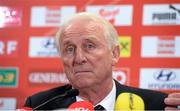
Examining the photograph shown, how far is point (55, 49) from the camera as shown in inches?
99.3

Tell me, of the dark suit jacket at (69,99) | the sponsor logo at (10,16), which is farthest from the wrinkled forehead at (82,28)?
the sponsor logo at (10,16)

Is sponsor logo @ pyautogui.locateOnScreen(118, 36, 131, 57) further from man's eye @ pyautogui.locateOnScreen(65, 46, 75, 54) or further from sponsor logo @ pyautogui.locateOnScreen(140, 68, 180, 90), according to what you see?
man's eye @ pyautogui.locateOnScreen(65, 46, 75, 54)

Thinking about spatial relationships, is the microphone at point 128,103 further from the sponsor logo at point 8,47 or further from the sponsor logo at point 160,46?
the sponsor logo at point 8,47

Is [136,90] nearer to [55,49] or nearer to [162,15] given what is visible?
[162,15]

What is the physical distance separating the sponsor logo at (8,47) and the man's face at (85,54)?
1153 millimetres

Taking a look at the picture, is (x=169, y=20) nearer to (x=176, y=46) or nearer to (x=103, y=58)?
(x=176, y=46)

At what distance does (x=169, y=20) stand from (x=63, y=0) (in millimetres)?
704

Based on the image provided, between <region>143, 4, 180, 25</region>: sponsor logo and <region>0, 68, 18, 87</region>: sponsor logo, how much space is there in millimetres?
921

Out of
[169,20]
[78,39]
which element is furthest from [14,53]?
[78,39]

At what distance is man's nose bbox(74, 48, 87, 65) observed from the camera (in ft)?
4.61

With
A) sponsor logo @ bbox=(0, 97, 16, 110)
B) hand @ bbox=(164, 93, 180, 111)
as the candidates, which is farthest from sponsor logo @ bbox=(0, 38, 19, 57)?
hand @ bbox=(164, 93, 180, 111)

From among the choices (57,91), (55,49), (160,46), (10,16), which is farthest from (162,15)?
(57,91)

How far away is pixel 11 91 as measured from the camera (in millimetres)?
2592

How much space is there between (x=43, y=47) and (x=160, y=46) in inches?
29.6
